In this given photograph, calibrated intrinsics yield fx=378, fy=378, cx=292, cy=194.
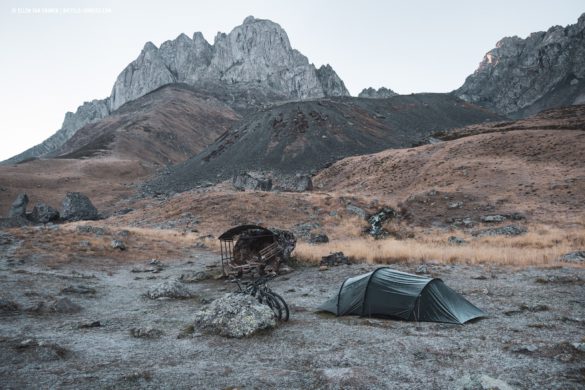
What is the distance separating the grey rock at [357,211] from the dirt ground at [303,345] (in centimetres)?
2333

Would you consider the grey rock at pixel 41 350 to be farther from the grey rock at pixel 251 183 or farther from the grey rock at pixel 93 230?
the grey rock at pixel 251 183

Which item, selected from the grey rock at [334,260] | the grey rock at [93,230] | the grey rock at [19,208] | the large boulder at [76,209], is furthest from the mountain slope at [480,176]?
the grey rock at [19,208]

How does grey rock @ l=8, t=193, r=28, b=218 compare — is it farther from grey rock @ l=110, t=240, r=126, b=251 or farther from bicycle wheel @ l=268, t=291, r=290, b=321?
bicycle wheel @ l=268, t=291, r=290, b=321

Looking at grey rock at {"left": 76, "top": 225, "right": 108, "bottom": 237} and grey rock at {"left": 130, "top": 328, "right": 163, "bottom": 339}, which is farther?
grey rock at {"left": 76, "top": 225, "right": 108, "bottom": 237}

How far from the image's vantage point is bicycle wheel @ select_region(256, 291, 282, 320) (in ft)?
40.9

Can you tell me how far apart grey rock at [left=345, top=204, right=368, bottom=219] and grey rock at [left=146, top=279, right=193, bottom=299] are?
25905 mm

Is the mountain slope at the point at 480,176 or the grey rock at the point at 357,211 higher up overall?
the mountain slope at the point at 480,176

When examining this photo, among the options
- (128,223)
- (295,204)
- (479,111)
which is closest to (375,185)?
(295,204)

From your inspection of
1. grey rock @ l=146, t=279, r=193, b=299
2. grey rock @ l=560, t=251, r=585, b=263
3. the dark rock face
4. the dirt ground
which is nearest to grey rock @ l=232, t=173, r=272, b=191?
the dark rock face

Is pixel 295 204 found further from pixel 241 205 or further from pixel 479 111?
pixel 479 111

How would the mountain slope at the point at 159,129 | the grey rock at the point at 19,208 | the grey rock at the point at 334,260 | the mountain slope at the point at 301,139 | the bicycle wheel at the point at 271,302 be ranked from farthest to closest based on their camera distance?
the mountain slope at the point at 159,129
the mountain slope at the point at 301,139
the grey rock at the point at 19,208
the grey rock at the point at 334,260
the bicycle wheel at the point at 271,302

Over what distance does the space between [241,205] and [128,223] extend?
48.0ft

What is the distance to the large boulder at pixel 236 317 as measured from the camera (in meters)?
11.0

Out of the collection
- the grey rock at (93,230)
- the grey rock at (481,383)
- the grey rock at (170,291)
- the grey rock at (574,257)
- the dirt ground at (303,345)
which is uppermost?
the grey rock at (93,230)
